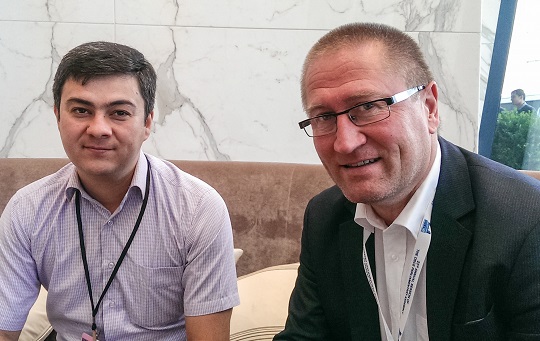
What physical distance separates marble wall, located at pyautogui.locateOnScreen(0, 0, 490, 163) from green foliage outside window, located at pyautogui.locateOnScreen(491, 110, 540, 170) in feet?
1.03

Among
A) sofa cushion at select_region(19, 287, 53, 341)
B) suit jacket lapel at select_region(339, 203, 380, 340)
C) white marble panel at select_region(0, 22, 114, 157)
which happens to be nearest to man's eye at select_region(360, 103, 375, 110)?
suit jacket lapel at select_region(339, 203, 380, 340)

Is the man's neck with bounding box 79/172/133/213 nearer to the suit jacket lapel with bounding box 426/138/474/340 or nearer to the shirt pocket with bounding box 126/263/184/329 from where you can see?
the shirt pocket with bounding box 126/263/184/329

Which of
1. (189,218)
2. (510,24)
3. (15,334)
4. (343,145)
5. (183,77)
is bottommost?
(15,334)

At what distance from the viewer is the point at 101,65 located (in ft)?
5.14

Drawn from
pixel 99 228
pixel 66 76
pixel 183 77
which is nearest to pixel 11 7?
pixel 183 77

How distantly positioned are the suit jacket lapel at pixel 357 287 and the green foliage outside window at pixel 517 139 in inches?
70.9

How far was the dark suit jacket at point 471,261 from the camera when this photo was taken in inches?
45.2

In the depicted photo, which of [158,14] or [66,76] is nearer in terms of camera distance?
Result: [66,76]

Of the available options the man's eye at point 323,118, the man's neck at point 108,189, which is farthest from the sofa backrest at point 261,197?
the man's eye at point 323,118

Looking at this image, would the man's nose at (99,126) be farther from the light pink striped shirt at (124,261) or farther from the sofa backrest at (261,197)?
the sofa backrest at (261,197)

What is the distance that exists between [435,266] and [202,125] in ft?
Answer: 5.61

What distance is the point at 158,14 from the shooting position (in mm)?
2691

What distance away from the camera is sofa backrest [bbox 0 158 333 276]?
227 centimetres

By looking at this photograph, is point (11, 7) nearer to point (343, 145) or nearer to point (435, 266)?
point (343, 145)
